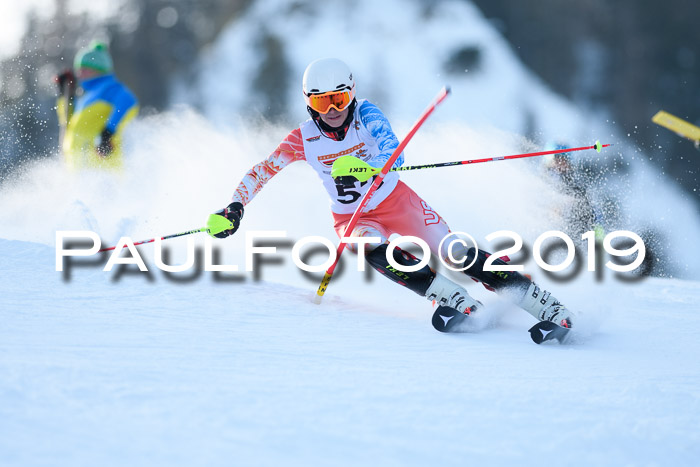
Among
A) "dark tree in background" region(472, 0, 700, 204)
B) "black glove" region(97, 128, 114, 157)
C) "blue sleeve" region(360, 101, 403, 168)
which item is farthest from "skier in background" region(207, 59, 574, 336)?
"dark tree in background" region(472, 0, 700, 204)

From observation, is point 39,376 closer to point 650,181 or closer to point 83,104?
point 83,104

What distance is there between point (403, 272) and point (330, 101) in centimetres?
84

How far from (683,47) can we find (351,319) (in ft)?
63.2

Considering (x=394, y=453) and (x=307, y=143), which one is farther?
(x=307, y=143)

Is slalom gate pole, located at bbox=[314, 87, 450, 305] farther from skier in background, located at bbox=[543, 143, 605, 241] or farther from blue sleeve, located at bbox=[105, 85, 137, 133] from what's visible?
blue sleeve, located at bbox=[105, 85, 137, 133]

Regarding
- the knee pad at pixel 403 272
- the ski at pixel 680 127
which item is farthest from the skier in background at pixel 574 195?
the knee pad at pixel 403 272

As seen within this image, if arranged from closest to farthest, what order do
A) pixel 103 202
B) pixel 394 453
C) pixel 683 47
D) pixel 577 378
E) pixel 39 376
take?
pixel 394 453 → pixel 39 376 → pixel 577 378 → pixel 103 202 → pixel 683 47

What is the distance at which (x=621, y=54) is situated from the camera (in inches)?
808

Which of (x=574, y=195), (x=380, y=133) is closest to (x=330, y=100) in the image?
(x=380, y=133)

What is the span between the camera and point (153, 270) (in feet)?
11.9

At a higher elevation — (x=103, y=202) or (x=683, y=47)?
(x=683, y=47)

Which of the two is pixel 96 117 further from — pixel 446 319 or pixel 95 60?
pixel 446 319

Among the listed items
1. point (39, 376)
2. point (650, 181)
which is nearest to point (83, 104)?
point (39, 376)

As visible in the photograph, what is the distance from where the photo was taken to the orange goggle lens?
3328 mm
